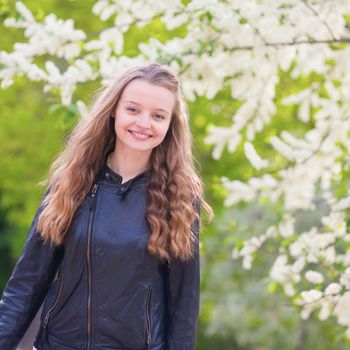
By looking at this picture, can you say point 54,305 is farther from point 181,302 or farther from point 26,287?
point 181,302

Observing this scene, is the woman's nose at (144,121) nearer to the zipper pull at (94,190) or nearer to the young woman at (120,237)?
the young woman at (120,237)

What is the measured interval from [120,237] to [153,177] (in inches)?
10.9

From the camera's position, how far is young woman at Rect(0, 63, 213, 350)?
9.51ft

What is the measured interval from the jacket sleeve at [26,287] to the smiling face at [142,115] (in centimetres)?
45

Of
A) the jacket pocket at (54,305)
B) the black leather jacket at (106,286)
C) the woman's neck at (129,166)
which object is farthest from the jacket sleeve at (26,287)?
the woman's neck at (129,166)

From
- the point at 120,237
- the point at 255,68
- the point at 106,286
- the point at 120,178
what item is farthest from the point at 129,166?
the point at 255,68

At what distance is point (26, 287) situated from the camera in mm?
3074

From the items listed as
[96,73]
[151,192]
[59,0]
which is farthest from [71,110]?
[59,0]

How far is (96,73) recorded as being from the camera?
4.73m

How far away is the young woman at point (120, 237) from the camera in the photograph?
9.51ft

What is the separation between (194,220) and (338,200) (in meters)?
2.34

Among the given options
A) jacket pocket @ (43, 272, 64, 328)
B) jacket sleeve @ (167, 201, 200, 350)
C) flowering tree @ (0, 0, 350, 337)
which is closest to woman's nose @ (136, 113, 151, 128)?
jacket sleeve @ (167, 201, 200, 350)

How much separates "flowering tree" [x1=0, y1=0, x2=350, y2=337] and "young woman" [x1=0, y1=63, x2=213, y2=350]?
133 cm

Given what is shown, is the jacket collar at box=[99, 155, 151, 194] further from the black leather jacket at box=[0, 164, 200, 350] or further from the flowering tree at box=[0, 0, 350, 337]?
the flowering tree at box=[0, 0, 350, 337]
